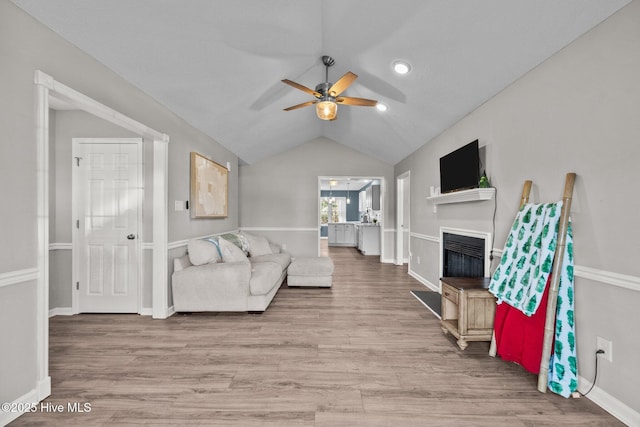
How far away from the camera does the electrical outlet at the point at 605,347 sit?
5.52ft

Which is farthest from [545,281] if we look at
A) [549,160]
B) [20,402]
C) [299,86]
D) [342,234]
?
[342,234]

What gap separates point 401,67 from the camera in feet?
9.50

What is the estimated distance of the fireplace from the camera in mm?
3031

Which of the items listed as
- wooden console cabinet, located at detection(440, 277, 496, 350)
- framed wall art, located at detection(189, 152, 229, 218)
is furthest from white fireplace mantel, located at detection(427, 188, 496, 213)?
framed wall art, located at detection(189, 152, 229, 218)

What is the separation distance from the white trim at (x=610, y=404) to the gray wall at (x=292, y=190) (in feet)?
17.0

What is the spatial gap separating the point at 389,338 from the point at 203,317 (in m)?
2.09

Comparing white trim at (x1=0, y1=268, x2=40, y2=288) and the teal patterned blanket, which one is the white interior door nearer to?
white trim at (x1=0, y1=268, x2=40, y2=288)

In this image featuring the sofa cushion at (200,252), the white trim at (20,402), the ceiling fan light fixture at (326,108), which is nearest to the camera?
the white trim at (20,402)

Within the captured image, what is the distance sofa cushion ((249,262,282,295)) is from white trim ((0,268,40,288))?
6.06ft

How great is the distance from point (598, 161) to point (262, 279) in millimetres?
3089

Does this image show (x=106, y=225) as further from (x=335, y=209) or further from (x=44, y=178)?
(x=335, y=209)

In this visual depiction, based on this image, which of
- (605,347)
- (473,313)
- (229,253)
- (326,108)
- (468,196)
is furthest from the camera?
(229,253)

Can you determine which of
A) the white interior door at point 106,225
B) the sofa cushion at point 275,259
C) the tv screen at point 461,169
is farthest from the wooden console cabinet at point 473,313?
the white interior door at point 106,225

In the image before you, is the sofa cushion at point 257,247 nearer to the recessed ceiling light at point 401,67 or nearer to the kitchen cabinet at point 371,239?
the recessed ceiling light at point 401,67
